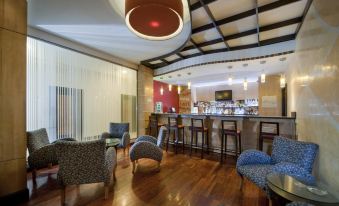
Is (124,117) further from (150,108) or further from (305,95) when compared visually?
(305,95)

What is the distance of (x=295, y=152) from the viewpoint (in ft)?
7.49

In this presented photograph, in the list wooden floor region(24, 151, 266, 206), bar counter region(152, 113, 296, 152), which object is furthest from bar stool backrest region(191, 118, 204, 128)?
wooden floor region(24, 151, 266, 206)

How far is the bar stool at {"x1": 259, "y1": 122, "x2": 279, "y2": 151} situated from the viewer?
359 centimetres

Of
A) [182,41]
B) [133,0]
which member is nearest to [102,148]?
[133,0]

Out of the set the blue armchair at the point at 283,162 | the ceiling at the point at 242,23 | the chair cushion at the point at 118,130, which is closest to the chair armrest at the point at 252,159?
the blue armchair at the point at 283,162

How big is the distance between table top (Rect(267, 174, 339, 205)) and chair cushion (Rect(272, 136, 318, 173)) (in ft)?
1.75

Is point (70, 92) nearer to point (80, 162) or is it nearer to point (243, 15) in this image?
point (80, 162)

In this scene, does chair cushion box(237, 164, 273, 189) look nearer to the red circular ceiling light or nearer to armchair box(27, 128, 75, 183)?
the red circular ceiling light

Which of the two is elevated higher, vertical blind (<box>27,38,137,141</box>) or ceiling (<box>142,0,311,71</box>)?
ceiling (<box>142,0,311,71</box>)

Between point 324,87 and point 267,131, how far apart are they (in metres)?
2.17

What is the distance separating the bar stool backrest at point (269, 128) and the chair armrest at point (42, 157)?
4304 millimetres

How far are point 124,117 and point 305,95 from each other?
15.9 ft

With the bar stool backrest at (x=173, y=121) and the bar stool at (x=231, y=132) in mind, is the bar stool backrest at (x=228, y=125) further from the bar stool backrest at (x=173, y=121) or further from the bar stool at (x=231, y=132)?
the bar stool backrest at (x=173, y=121)

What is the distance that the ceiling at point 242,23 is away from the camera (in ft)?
8.89
